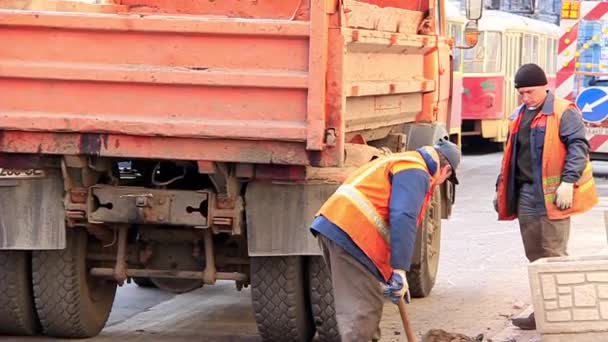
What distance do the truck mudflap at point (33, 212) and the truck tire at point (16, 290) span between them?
37 centimetres

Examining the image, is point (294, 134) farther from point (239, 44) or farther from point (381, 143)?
point (381, 143)

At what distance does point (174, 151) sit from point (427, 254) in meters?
3.05

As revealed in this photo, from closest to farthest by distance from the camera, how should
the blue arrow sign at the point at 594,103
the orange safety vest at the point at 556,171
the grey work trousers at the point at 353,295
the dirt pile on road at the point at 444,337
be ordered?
the grey work trousers at the point at 353,295
the dirt pile on road at the point at 444,337
the orange safety vest at the point at 556,171
the blue arrow sign at the point at 594,103

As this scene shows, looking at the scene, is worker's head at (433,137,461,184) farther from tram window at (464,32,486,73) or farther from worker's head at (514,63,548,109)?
tram window at (464,32,486,73)

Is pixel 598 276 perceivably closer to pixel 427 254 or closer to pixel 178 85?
pixel 178 85

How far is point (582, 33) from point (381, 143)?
10.1m

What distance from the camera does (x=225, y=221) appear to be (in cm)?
711

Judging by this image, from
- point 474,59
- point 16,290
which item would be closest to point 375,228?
point 16,290

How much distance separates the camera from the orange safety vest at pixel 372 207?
6023mm

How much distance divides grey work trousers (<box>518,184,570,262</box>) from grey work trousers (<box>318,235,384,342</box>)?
202 cm

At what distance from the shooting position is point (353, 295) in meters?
6.22

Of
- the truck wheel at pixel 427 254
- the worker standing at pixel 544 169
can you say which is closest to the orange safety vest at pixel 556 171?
the worker standing at pixel 544 169

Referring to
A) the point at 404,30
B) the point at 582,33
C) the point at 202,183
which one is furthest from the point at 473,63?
the point at 202,183

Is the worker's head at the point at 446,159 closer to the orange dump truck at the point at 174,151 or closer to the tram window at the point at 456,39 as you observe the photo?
the orange dump truck at the point at 174,151
